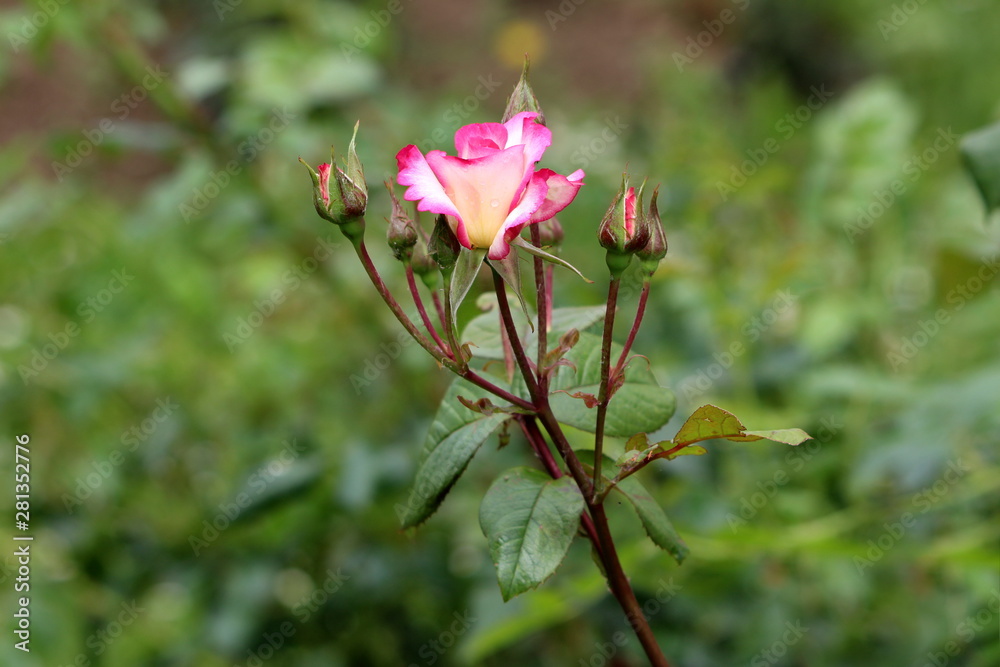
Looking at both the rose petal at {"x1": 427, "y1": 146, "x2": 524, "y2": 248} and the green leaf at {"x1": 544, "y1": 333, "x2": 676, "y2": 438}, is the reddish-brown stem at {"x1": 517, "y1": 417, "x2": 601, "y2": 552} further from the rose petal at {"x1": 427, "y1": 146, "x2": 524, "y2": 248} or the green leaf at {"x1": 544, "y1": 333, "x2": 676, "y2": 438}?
the rose petal at {"x1": 427, "y1": 146, "x2": 524, "y2": 248}

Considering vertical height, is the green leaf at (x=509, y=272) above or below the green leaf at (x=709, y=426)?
above

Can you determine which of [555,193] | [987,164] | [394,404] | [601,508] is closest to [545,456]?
[601,508]

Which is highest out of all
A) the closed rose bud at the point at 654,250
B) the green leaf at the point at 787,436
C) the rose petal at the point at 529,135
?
the rose petal at the point at 529,135

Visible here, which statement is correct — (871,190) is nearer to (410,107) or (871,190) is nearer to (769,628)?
(769,628)

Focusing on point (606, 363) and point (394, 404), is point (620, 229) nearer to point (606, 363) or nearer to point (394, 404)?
point (606, 363)

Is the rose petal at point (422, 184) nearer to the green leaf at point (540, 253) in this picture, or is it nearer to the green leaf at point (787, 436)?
the green leaf at point (540, 253)

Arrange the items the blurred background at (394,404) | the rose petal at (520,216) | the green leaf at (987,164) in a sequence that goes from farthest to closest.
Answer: the blurred background at (394,404)
the green leaf at (987,164)
the rose petal at (520,216)

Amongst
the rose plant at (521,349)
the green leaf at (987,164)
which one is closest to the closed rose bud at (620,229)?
the rose plant at (521,349)
